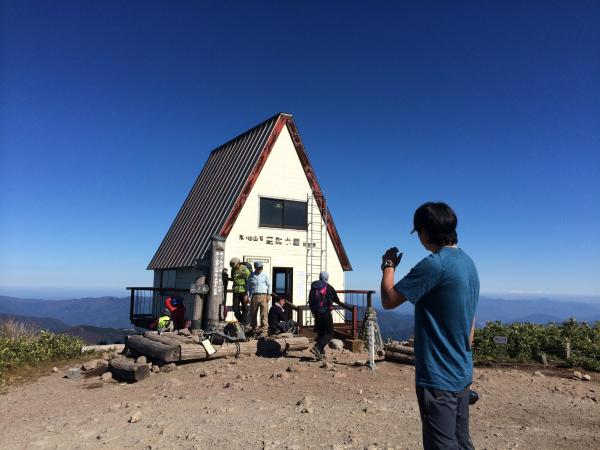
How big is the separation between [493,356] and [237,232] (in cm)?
932

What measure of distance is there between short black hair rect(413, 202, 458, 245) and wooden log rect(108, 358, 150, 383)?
26.6 feet

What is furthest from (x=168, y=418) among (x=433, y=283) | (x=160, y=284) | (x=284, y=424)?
(x=160, y=284)

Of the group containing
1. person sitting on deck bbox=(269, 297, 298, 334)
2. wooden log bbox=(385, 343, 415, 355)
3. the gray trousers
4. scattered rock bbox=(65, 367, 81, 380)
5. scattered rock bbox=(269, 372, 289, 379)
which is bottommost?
scattered rock bbox=(65, 367, 81, 380)

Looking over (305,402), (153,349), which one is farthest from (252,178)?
(305,402)

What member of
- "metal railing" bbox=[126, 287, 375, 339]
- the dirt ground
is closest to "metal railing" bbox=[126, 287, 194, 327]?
"metal railing" bbox=[126, 287, 375, 339]

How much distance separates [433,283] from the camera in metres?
2.94

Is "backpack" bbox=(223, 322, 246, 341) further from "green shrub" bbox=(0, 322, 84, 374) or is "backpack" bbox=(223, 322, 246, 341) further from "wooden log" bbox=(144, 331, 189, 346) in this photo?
"green shrub" bbox=(0, 322, 84, 374)

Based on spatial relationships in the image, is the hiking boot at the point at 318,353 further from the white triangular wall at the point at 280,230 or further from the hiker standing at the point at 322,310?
the white triangular wall at the point at 280,230

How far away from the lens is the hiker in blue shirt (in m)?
2.91

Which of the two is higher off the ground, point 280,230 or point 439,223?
point 280,230

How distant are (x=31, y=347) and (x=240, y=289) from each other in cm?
578

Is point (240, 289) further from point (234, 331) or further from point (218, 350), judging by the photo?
point (218, 350)

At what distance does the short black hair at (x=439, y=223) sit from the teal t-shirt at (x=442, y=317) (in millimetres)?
147

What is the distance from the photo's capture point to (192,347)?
415 inches
